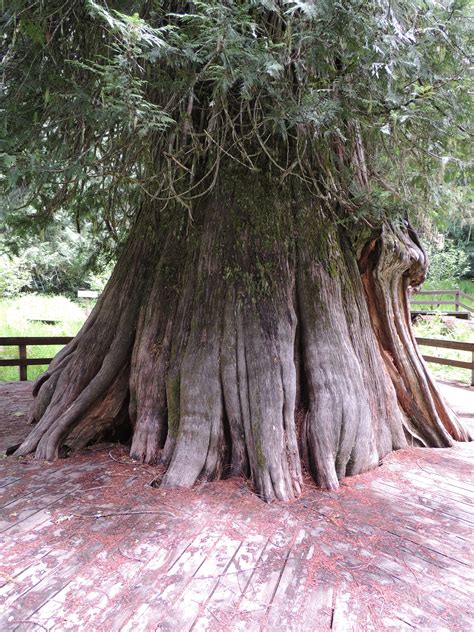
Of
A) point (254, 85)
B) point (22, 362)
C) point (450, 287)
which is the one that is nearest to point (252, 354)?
point (254, 85)

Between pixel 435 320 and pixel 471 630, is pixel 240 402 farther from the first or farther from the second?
pixel 435 320

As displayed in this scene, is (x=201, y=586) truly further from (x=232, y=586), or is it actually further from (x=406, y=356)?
(x=406, y=356)

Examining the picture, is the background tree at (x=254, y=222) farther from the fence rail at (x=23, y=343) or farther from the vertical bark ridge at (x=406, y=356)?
the fence rail at (x=23, y=343)

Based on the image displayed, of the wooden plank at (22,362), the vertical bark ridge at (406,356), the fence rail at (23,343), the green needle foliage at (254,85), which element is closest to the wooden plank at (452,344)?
the vertical bark ridge at (406,356)

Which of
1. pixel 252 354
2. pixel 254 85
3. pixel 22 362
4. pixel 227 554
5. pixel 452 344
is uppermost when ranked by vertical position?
pixel 254 85

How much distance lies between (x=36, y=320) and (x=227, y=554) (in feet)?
41.1

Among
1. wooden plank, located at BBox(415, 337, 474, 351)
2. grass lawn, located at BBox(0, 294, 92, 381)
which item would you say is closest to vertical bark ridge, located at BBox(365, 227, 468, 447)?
wooden plank, located at BBox(415, 337, 474, 351)

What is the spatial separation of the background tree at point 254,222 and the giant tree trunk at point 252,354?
18 millimetres

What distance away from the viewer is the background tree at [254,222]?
292 centimetres

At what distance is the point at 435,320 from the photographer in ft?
41.9

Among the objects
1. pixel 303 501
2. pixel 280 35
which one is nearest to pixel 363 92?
pixel 280 35

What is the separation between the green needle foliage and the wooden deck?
2.23m

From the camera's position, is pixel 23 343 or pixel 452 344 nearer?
pixel 452 344

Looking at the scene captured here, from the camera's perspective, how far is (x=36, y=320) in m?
13.2
